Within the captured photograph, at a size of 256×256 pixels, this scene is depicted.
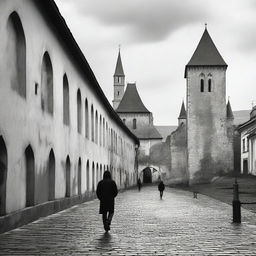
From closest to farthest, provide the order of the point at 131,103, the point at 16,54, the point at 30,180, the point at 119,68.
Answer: the point at 16,54
the point at 30,180
the point at 131,103
the point at 119,68

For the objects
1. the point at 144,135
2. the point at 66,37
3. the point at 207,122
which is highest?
the point at 66,37

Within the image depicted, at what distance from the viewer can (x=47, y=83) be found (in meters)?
18.4

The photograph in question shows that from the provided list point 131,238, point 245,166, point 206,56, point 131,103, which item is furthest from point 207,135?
point 131,238

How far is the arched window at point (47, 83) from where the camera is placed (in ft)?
57.6

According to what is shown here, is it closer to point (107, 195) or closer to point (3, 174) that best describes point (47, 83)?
point (3, 174)

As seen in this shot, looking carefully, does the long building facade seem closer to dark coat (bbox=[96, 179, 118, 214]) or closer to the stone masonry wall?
dark coat (bbox=[96, 179, 118, 214])

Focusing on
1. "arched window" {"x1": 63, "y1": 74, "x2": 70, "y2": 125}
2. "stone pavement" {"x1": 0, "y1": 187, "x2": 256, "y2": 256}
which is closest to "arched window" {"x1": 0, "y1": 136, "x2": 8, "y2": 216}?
"stone pavement" {"x1": 0, "y1": 187, "x2": 256, "y2": 256}

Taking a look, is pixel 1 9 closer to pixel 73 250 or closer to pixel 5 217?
pixel 5 217

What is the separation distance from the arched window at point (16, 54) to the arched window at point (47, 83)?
2934 mm

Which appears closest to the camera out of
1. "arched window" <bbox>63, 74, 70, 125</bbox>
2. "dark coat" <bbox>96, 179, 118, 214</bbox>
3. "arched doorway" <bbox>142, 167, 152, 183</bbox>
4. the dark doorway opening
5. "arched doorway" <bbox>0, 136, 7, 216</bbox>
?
"arched doorway" <bbox>0, 136, 7, 216</bbox>

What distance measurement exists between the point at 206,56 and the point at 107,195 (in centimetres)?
5513

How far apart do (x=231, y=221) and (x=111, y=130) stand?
31.2m

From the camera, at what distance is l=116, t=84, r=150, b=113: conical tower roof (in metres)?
90.5

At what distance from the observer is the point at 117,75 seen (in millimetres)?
123438
